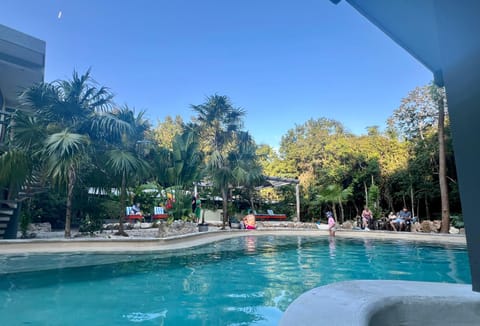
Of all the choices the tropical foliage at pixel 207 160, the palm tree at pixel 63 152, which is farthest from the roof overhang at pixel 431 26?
the tropical foliage at pixel 207 160

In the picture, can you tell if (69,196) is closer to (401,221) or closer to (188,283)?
(188,283)

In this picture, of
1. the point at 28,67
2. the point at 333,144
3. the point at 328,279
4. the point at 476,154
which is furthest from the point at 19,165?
the point at 333,144

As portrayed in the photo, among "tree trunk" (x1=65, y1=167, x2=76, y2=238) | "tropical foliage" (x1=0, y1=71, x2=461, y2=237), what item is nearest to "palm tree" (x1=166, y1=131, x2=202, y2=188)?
"tropical foliage" (x1=0, y1=71, x2=461, y2=237)

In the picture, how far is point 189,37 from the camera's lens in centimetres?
1802

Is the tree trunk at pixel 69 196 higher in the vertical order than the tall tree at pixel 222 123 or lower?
lower

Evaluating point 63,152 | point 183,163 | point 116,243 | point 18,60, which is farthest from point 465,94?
point 18,60

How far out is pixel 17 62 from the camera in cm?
1183

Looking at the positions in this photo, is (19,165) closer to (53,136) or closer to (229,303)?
(53,136)

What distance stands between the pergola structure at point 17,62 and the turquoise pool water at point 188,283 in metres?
8.18

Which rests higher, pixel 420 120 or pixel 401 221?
pixel 420 120

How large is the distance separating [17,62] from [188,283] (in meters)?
12.4

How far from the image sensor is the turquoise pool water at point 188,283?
3.50m

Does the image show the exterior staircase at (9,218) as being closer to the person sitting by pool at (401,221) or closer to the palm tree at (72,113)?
the palm tree at (72,113)

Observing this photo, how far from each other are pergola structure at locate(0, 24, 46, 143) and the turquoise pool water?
818cm
